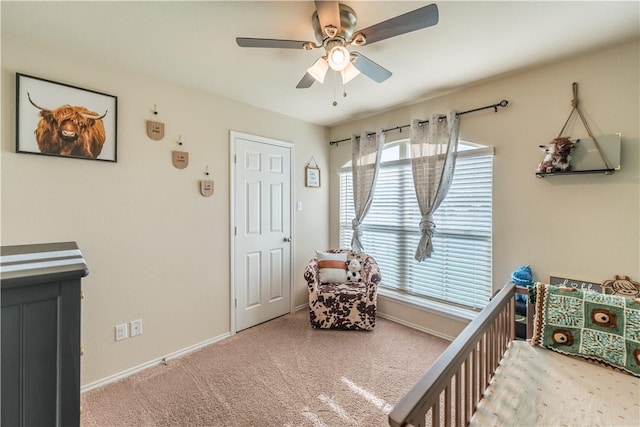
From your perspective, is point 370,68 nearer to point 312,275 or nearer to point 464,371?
point 464,371

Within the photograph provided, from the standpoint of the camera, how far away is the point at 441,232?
9.21ft

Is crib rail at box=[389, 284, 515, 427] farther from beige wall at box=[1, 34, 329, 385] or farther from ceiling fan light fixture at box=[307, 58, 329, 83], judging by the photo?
beige wall at box=[1, 34, 329, 385]

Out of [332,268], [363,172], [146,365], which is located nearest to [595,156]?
[363,172]

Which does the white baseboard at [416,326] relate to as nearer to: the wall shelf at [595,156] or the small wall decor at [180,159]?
the wall shelf at [595,156]

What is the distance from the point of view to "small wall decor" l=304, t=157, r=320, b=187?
355cm

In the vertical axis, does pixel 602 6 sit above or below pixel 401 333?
above

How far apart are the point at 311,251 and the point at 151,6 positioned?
2793 mm

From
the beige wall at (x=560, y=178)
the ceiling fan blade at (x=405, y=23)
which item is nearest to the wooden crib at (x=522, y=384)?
the beige wall at (x=560, y=178)

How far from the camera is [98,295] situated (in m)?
2.05

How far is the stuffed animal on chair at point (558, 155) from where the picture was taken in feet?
6.52

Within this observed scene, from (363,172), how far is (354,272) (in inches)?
47.0

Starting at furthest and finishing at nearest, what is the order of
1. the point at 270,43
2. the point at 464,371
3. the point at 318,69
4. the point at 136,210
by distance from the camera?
the point at 136,210 < the point at 318,69 < the point at 270,43 < the point at 464,371

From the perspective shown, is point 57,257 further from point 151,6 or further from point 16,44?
point 16,44

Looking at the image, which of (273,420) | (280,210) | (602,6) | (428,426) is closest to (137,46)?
(280,210)
